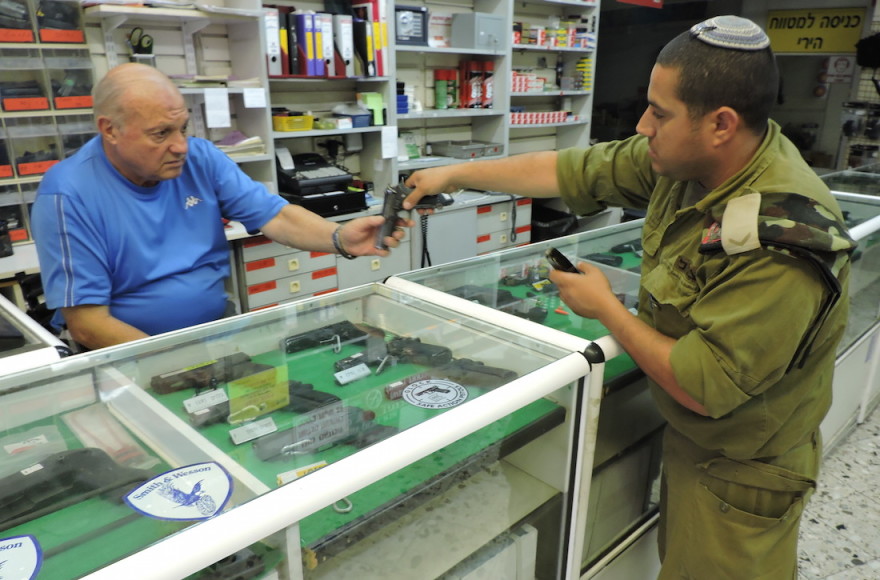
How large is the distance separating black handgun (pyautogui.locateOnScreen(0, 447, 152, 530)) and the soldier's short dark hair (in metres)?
1.07

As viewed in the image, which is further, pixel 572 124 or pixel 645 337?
pixel 572 124

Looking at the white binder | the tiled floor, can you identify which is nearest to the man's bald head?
the white binder

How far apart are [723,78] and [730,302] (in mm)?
380

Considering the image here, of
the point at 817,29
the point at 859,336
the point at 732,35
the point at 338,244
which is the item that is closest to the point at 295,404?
the point at 338,244

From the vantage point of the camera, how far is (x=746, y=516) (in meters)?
1.26

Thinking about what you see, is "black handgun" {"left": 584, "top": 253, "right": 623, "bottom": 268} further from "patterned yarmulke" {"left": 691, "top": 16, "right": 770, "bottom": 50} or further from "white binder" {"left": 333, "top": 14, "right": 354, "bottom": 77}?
"white binder" {"left": 333, "top": 14, "right": 354, "bottom": 77}

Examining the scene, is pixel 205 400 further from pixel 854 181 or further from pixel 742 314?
pixel 854 181

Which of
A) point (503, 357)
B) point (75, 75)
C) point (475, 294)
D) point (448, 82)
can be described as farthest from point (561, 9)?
point (503, 357)

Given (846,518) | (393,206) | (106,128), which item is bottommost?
(846,518)

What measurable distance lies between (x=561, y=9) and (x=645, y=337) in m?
5.48

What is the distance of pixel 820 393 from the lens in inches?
49.8

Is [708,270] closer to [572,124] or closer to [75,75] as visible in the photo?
[75,75]

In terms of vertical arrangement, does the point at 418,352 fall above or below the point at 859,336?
above

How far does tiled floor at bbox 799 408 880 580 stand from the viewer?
6.91ft
